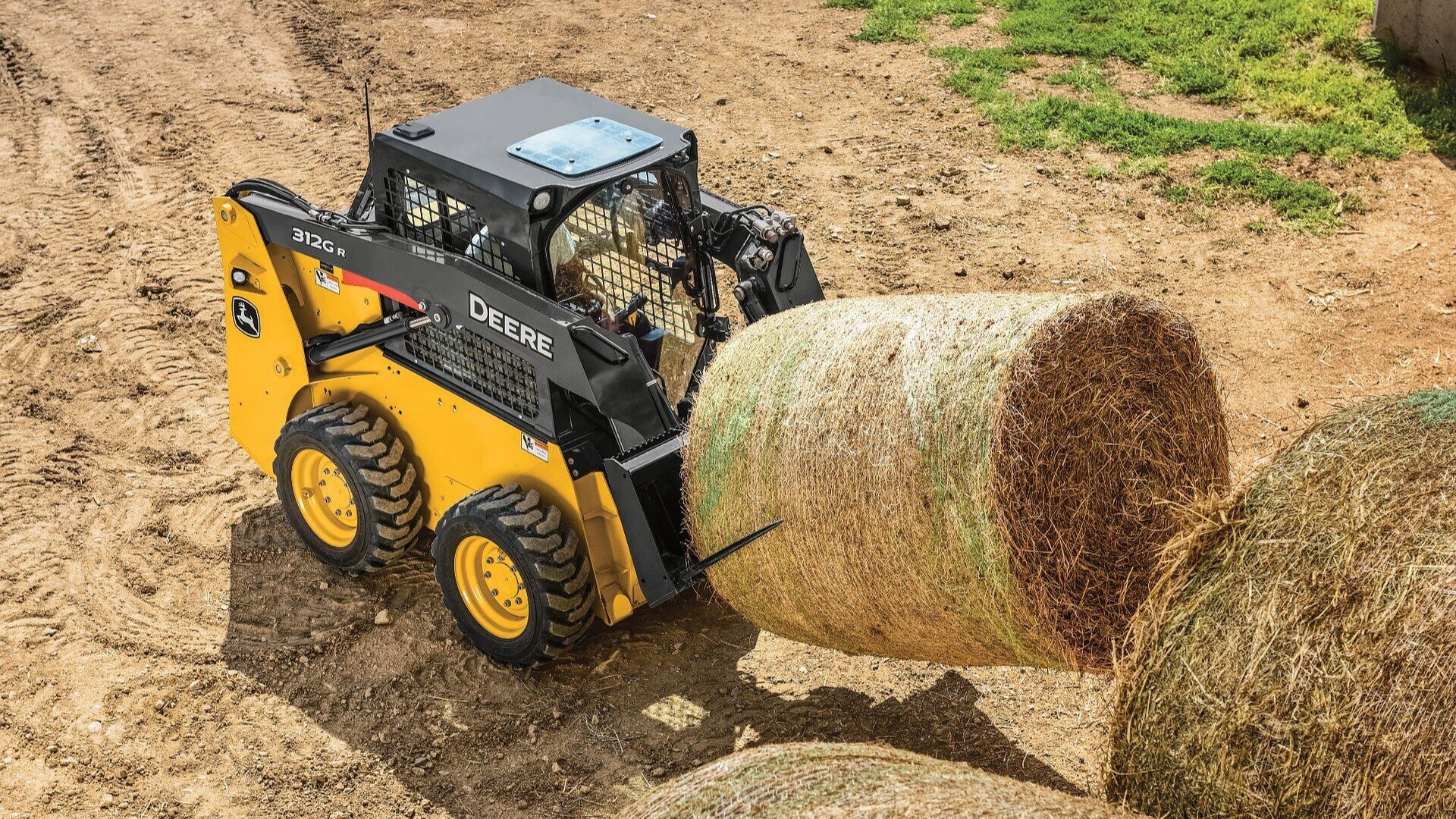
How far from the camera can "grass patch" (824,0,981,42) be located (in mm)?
14711

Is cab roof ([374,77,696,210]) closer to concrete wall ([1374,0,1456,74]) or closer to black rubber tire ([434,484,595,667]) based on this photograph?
black rubber tire ([434,484,595,667])

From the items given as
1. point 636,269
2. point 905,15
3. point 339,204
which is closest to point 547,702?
point 636,269

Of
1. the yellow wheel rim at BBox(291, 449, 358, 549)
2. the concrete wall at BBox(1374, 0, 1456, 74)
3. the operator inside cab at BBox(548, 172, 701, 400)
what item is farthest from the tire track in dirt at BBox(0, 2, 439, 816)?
the concrete wall at BBox(1374, 0, 1456, 74)

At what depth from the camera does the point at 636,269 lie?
290 inches

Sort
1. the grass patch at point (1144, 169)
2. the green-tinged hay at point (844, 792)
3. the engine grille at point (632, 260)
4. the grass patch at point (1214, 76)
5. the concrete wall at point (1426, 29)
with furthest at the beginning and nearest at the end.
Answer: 1. the concrete wall at point (1426, 29)
2. the grass patch at point (1214, 76)
3. the grass patch at point (1144, 169)
4. the engine grille at point (632, 260)
5. the green-tinged hay at point (844, 792)

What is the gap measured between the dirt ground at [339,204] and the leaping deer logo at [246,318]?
49.3 inches

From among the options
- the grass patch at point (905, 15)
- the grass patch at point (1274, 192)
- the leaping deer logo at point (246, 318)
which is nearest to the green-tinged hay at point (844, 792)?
the leaping deer logo at point (246, 318)

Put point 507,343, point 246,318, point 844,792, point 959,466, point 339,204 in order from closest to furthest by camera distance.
Result: point 844,792, point 959,466, point 507,343, point 246,318, point 339,204

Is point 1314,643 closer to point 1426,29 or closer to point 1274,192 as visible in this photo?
point 1274,192

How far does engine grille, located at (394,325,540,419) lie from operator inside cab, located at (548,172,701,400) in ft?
1.49

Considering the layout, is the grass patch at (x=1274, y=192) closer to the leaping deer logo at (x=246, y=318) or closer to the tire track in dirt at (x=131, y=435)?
the leaping deer logo at (x=246, y=318)

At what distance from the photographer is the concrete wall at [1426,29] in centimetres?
1280

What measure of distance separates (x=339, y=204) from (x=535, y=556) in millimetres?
6311

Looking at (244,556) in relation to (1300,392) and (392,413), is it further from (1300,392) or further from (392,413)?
(1300,392)
